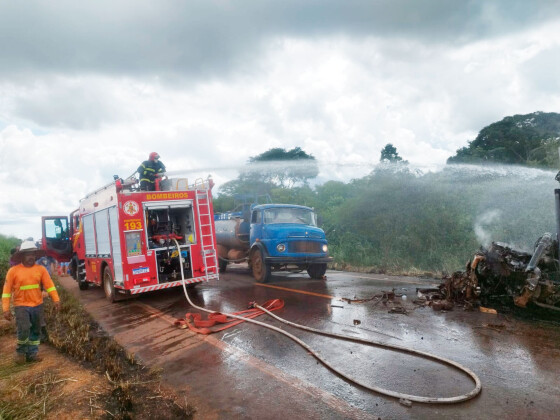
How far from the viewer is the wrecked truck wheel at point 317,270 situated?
1199cm

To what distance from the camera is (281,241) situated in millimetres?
11062

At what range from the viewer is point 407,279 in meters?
11.3

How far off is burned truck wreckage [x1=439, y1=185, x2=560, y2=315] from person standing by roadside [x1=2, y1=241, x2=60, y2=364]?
6976 mm

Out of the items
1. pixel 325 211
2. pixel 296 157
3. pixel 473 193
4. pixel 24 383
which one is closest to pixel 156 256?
pixel 24 383

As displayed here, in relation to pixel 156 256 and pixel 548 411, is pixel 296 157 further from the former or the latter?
pixel 548 411

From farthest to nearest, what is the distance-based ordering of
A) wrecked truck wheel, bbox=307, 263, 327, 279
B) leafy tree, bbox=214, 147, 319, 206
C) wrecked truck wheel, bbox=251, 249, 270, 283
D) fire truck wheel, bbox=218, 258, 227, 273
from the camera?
leafy tree, bbox=214, 147, 319, 206 → fire truck wheel, bbox=218, 258, 227, 273 → wrecked truck wheel, bbox=307, 263, 327, 279 → wrecked truck wheel, bbox=251, 249, 270, 283

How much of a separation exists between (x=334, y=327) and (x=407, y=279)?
18.5 feet

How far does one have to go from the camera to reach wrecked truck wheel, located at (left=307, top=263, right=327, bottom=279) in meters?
12.0

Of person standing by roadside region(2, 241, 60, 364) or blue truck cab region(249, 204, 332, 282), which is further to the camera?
blue truck cab region(249, 204, 332, 282)

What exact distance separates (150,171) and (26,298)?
17.6ft

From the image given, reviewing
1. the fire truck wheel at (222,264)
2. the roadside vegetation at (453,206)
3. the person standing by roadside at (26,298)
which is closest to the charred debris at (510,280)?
the roadside vegetation at (453,206)

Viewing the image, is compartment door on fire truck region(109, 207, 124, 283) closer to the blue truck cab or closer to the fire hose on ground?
the fire hose on ground

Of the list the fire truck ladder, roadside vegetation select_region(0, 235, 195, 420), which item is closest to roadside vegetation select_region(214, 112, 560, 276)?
the fire truck ladder

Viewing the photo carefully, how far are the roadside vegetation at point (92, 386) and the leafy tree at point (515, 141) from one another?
18.0 m
